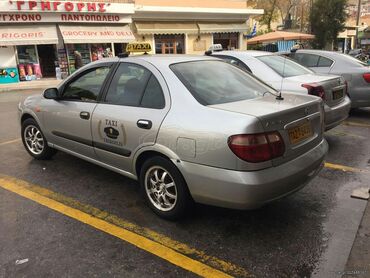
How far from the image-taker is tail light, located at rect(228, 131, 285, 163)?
2826 mm

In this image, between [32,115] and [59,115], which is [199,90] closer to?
[59,115]

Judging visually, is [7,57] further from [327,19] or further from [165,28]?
[327,19]

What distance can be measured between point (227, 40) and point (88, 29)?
11.5 m

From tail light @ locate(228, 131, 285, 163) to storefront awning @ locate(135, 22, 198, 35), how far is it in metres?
21.4

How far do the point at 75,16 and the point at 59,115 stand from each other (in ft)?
58.5

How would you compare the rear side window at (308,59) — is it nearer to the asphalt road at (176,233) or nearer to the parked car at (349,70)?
the parked car at (349,70)

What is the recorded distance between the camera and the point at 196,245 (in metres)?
3.11

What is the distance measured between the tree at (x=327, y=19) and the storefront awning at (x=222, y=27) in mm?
6187

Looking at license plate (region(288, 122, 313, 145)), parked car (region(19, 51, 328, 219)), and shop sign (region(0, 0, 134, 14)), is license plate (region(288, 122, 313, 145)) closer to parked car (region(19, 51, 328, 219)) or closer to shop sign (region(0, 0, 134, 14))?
parked car (region(19, 51, 328, 219))

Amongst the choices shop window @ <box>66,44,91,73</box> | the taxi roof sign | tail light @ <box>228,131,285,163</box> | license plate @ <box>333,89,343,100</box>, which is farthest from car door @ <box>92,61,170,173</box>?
shop window @ <box>66,44,91,73</box>

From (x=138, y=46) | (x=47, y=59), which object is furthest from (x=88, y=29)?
(x=138, y=46)

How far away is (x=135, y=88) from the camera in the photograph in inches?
147

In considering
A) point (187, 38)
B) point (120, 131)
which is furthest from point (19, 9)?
point (120, 131)

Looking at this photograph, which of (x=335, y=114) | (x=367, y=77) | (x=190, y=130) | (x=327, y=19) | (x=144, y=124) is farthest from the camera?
(x=327, y=19)
